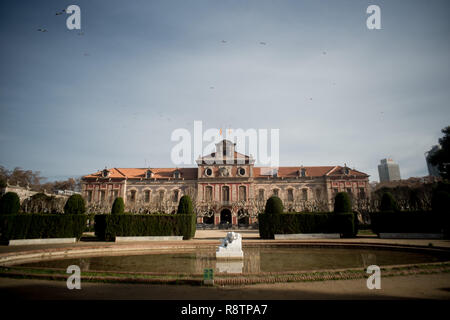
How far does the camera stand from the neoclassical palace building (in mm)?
44812

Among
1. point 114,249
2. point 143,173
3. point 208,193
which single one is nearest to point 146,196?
point 143,173

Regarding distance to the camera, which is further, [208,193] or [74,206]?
[208,193]

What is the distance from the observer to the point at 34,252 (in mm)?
12367

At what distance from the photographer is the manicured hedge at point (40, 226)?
710 inches

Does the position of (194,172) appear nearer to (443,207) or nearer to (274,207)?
(274,207)

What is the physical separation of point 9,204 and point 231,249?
18.0 m

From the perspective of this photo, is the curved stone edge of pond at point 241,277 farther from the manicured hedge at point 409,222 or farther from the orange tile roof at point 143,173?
the orange tile roof at point 143,173

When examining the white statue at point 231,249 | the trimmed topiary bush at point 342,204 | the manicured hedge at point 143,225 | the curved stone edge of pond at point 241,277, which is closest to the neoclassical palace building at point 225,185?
the trimmed topiary bush at point 342,204

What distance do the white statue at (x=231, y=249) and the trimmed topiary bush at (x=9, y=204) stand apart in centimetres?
1727

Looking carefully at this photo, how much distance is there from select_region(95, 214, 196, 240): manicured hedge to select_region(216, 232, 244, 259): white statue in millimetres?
10565

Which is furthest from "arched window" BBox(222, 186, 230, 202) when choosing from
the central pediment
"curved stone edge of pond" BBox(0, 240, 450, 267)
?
"curved stone edge of pond" BBox(0, 240, 450, 267)

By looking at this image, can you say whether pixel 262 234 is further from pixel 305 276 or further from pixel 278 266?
pixel 305 276

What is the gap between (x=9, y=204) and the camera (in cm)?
1892
